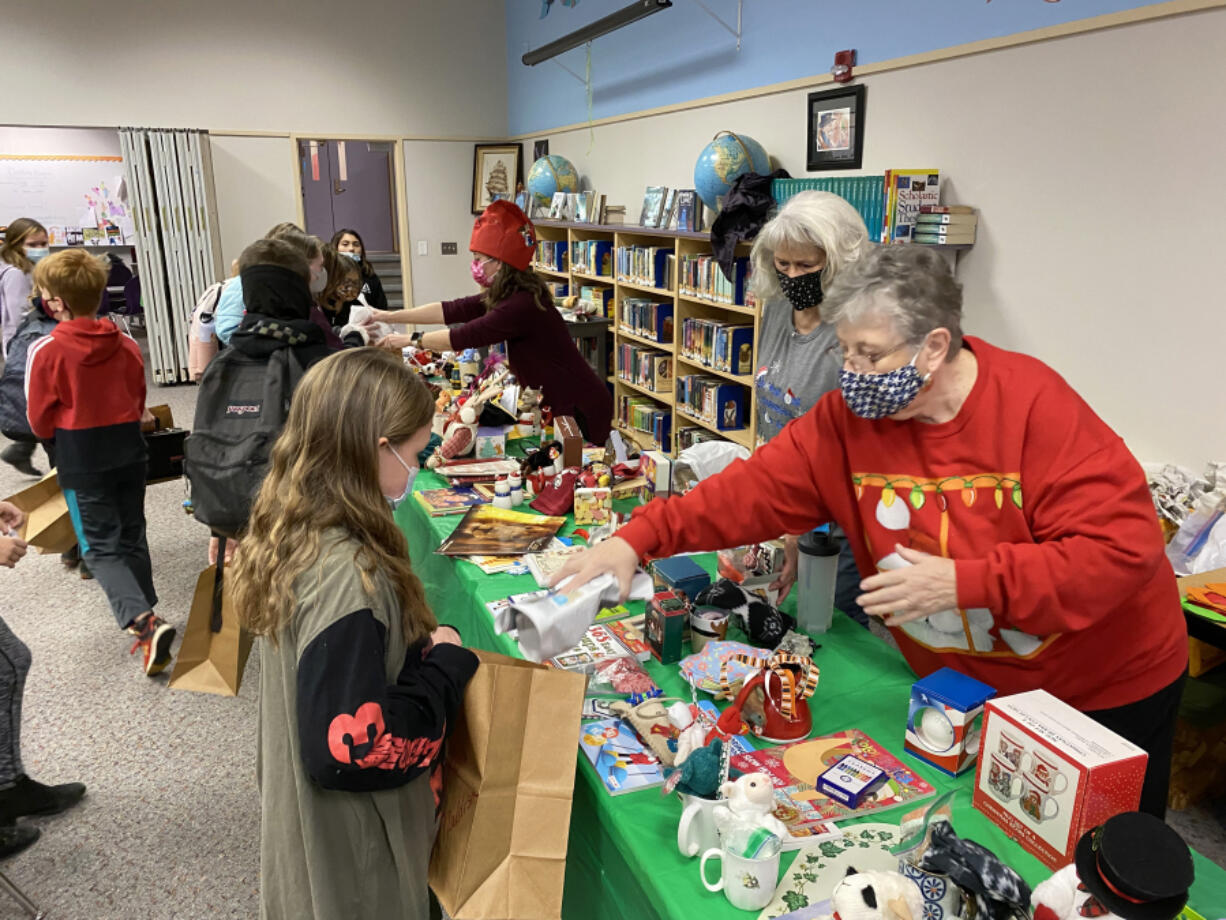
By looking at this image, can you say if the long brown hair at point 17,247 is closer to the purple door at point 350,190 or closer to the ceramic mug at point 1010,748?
the ceramic mug at point 1010,748

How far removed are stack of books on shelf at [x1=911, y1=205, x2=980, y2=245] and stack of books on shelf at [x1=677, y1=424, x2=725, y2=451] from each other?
2346 mm

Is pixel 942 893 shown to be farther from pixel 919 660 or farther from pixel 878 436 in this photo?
pixel 878 436

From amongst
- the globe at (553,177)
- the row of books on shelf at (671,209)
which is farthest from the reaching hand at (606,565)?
the globe at (553,177)

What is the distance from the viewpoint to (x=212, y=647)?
2715mm

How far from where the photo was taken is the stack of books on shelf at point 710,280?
5000 millimetres

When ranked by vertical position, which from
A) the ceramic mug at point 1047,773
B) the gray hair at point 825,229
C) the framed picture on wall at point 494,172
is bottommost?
the ceramic mug at point 1047,773

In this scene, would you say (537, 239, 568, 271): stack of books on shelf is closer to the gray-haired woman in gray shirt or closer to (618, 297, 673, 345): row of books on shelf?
(618, 297, 673, 345): row of books on shelf

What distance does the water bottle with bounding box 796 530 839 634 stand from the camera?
76.1 inches

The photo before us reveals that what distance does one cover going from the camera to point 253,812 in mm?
2656

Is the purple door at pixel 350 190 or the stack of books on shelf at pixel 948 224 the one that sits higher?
the purple door at pixel 350 190

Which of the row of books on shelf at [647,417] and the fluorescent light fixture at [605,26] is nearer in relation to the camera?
the fluorescent light fixture at [605,26]

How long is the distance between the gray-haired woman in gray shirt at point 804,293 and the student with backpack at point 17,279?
467 centimetres

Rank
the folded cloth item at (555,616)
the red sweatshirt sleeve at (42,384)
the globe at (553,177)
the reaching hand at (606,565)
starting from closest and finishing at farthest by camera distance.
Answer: the folded cloth item at (555,616), the reaching hand at (606,565), the red sweatshirt sleeve at (42,384), the globe at (553,177)

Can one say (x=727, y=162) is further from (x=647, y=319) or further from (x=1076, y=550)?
(x=1076, y=550)
